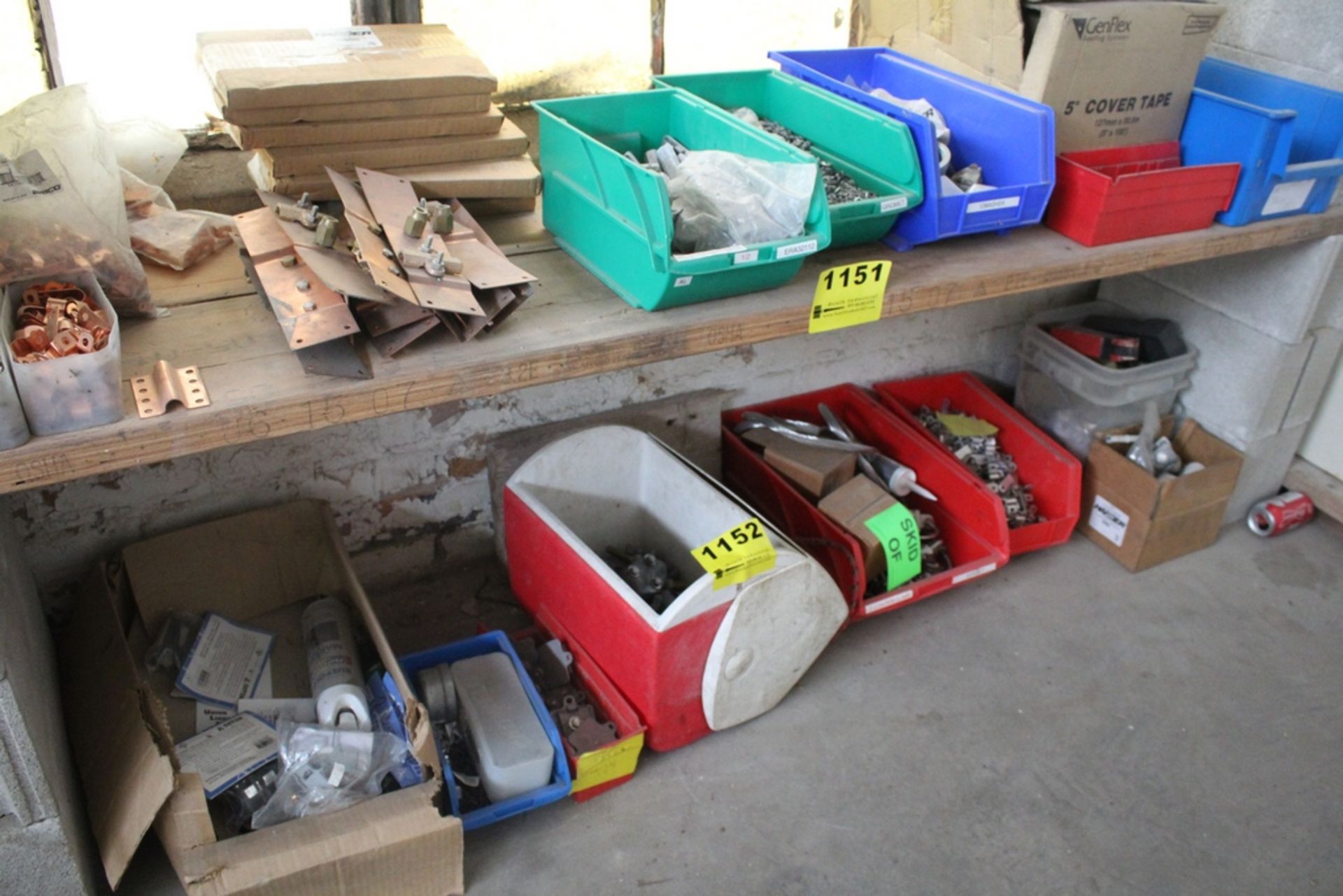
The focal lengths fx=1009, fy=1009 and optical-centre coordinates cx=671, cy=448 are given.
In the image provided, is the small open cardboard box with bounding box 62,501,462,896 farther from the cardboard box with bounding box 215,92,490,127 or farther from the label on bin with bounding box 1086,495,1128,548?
the label on bin with bounding box 1086,495,1128,548

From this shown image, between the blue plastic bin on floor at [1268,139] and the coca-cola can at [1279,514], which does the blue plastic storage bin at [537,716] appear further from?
the coca-cola can at [1279,514]

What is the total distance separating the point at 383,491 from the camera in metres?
2.04

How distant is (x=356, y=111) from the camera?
1561 millimetres

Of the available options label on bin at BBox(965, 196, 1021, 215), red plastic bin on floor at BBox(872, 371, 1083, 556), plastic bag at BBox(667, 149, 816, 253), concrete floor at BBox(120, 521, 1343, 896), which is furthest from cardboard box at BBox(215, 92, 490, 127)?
red plastic bin on floor at BBox(872, 371, 1083, 556)

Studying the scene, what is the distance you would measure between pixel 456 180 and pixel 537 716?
35.4 inches

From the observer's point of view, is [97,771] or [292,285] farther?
[97,771]

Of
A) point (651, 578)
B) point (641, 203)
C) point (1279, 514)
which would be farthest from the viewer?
point (1279, 514)

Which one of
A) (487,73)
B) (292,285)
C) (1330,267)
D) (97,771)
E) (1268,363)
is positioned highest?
(487,73)

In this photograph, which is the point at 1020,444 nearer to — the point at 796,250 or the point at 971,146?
the point at 971,146

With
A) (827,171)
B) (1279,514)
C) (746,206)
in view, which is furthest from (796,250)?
(1279,514)

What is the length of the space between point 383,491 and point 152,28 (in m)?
0.92

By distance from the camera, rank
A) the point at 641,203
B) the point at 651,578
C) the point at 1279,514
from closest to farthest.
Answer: the point at 641,203, the point at 651,578, the point at 1279,514

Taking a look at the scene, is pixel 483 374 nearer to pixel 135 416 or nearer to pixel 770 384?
pixel 135 416

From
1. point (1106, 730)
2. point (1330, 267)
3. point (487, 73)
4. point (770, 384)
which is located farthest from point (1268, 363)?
point (487, 73)
